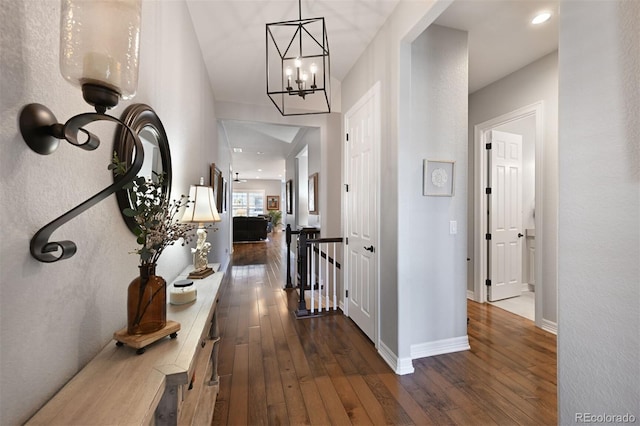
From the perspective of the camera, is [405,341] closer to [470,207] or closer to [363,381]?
[363,381]

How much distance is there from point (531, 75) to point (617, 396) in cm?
338

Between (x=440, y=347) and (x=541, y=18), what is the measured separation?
9.91 ft

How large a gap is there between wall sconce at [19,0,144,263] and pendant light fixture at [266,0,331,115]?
1197 mm

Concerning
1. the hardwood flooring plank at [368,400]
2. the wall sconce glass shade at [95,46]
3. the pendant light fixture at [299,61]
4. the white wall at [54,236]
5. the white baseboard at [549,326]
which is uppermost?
the pendant light fixture at [299,61]

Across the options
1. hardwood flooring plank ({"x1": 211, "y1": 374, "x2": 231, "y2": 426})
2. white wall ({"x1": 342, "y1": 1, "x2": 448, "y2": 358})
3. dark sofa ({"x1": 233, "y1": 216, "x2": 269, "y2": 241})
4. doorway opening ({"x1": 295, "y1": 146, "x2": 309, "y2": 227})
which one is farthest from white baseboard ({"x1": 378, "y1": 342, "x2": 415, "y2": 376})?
dark sofa ({"x1": 233, "y1": 216, "x2": 269, "y2": 241})

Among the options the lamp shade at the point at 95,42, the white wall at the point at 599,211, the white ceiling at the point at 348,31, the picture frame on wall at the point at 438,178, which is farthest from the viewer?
the picture frame on wall at the point at 438,178

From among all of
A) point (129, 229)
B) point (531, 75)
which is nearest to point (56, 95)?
point (129, 229)

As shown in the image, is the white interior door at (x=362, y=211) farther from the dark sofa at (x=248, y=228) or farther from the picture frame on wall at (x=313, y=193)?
the dark sofa at (x=248, y=228)

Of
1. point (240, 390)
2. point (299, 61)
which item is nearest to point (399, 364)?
point (240, 390)

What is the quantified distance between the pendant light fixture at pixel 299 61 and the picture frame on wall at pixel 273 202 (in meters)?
12.0

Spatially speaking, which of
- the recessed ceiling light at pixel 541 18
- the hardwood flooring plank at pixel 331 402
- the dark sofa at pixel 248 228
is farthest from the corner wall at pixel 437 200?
the dark sofa at pixel 248 228

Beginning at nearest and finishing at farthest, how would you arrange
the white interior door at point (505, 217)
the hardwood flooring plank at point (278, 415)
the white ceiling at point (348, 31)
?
the hardwood flooring plank at point (278, 415), the white ceiling at point (348, 31), the white interior door at point (505, 217)

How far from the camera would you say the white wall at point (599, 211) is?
859 millimetres

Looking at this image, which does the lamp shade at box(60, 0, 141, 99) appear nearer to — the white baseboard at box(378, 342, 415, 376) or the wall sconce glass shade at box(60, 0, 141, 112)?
the wall sconce glass shade at box(60, 0, 141, 112)
